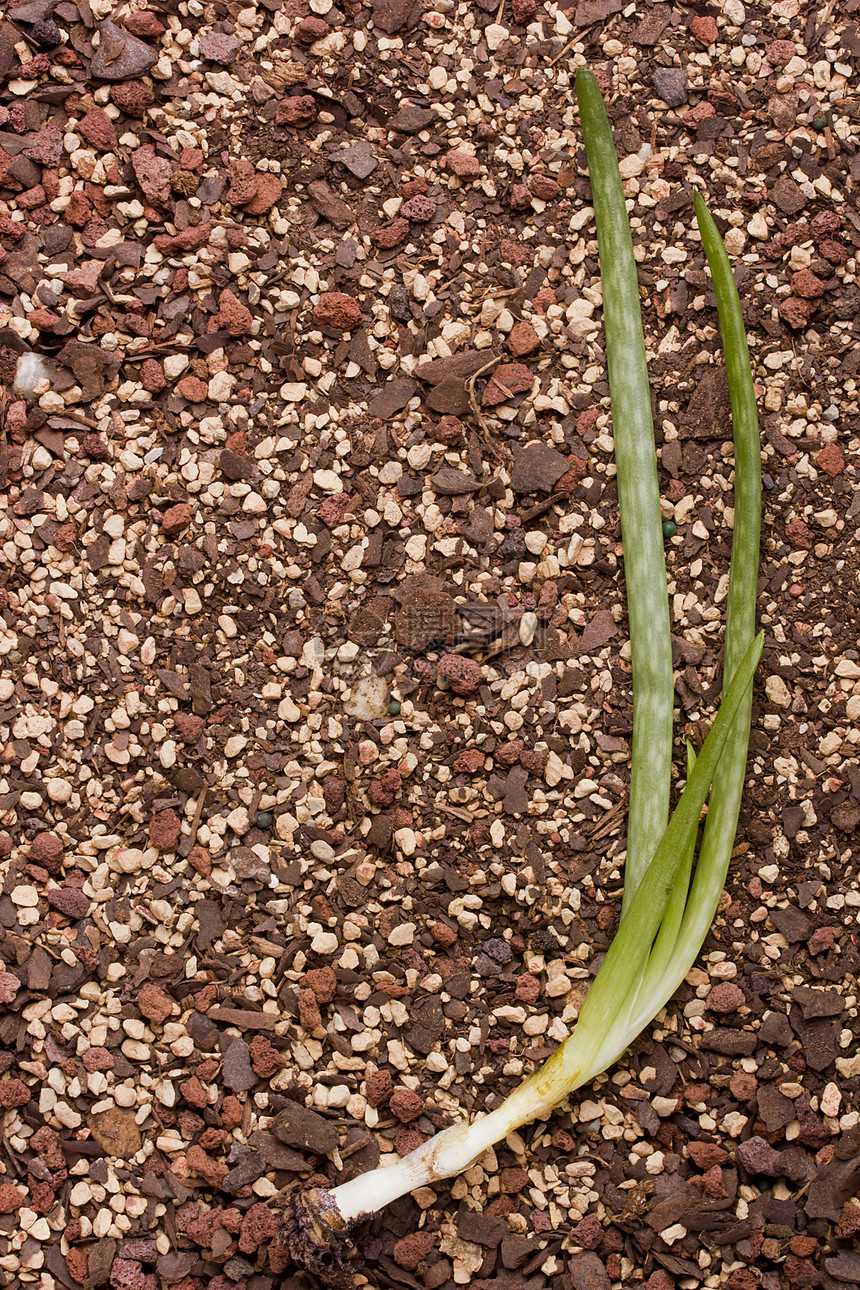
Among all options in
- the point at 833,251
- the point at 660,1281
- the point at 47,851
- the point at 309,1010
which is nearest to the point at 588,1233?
the point at 660,1281

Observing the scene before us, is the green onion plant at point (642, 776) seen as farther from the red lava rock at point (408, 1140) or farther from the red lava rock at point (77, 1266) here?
the red lava rock at point (77, 1266)

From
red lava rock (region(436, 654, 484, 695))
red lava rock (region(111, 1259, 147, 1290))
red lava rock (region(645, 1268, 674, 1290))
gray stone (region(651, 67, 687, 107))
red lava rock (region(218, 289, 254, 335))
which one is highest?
gray stone (region(651, 67, 687, 107))

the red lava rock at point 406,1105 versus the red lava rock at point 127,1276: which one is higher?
the red lava rock at point 406,1105

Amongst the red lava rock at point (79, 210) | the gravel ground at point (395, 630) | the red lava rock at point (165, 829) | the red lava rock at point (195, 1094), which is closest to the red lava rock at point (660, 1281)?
the gravel ground at point (395, 630)

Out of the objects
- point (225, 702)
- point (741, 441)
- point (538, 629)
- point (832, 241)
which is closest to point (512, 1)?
point (832, 241)

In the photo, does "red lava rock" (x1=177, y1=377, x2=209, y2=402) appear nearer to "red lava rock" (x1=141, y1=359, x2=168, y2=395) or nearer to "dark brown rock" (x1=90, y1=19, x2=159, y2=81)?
"red lava rock" (x1=141, y1=359, x2=168, y2=395)

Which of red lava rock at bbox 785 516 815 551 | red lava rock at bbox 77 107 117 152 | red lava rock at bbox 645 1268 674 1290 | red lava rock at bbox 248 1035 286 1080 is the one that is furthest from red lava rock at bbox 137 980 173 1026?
red lava rock at bbox 77 107 117 152
